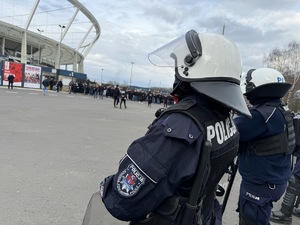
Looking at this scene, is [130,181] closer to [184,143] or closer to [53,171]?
[184,143]

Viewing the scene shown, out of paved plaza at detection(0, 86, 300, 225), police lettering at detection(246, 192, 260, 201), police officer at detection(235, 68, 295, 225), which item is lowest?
paved plaza at detection(0, 86, 300, 225)

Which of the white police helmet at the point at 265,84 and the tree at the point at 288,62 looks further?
the tree at the point at 288,62

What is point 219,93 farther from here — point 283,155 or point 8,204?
point 8,204

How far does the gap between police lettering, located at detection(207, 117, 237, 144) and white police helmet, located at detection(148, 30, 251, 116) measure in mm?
119

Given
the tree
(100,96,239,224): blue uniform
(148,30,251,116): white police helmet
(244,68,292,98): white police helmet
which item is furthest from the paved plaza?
the tree

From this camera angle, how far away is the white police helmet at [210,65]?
4.98 feet

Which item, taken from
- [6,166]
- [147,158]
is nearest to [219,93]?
[147,158]

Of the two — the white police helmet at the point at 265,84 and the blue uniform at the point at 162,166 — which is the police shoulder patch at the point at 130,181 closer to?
the blue uniform at the point at 162,166

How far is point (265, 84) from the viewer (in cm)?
262

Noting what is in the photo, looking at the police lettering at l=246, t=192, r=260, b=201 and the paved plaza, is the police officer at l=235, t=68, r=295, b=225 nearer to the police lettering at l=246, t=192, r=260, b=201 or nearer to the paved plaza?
the police lettering at l=246, t=192, r=260, b=201

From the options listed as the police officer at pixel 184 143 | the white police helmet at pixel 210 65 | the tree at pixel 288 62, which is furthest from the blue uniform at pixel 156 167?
the tree at pixel 288 62

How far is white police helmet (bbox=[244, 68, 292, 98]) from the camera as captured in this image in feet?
8.56

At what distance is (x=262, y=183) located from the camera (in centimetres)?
252

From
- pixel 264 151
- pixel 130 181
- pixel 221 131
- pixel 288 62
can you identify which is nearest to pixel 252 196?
pixel 264 151
